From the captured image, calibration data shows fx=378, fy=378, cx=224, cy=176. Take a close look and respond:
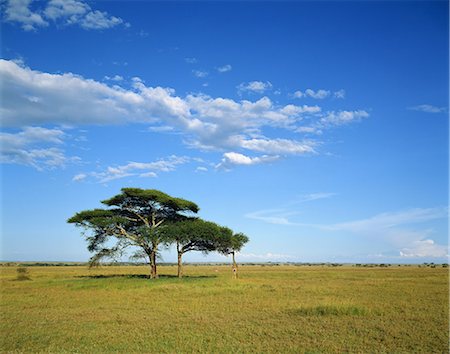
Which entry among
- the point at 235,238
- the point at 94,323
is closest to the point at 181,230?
the point at 235,238

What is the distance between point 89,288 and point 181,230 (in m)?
12.5

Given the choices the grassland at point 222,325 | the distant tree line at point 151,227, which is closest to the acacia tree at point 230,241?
the distant tree line at point 151,227

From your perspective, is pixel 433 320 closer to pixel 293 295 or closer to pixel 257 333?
pixel 257 333

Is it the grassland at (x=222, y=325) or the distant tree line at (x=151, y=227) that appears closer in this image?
the grassland at (x=222, y=325)

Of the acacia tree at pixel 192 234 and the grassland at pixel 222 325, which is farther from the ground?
the acacia tree at pixel 192 234

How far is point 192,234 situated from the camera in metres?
42.6

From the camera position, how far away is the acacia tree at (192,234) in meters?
42.2

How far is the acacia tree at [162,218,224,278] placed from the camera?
139 ft

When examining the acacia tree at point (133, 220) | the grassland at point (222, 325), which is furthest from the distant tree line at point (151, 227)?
the grassland at point (222, 325)

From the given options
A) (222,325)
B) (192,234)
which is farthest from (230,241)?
(222,325)

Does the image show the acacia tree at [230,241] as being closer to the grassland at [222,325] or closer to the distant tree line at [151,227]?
the distant tree line at [151,227]

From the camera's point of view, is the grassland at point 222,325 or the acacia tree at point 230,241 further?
the acacia tree at point 230,241

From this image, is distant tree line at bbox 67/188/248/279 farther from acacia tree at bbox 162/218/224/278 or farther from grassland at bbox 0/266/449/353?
grassland at bbox 0/266/449/353

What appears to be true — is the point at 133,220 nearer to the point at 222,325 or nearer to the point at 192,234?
the point at 192,234
